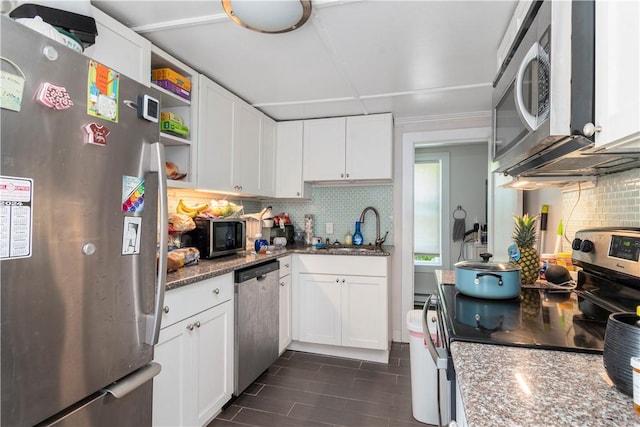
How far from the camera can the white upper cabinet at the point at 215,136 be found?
86.7 inches

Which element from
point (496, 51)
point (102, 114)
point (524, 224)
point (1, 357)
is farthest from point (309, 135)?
point (1, 357)

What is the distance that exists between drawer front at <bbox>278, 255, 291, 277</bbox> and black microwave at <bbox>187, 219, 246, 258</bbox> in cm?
41

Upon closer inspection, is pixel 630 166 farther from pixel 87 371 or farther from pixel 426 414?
pixel 87 371

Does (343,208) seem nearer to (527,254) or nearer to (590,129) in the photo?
(527,254)

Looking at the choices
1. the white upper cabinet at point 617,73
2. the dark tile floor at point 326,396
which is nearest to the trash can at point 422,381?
the dark tile floor at point 326,396

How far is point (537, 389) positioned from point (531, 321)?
1.58 ft

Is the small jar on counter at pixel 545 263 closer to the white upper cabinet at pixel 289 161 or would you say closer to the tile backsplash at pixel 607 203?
the tile backsplash at pixel 607 203

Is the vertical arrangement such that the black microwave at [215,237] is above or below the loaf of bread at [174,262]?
above

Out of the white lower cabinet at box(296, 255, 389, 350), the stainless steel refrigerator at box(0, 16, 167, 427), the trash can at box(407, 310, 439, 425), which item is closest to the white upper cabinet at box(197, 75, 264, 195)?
the white lower cabinet at box(296, 255, 389, 350)

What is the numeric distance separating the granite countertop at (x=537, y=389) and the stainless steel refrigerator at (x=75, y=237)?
3.50 ft

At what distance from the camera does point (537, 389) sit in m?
0.64

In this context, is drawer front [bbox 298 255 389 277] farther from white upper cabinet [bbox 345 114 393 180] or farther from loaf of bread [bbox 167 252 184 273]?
loaf of bread [bbox 167 252 184 273]

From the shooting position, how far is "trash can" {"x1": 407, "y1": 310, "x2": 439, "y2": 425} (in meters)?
1.91

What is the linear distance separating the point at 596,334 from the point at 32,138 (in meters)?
1.63
